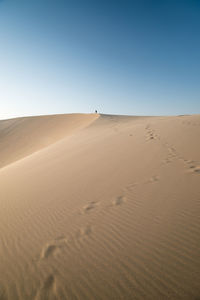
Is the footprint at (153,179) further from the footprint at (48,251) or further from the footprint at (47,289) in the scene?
the footprint at (47,289)

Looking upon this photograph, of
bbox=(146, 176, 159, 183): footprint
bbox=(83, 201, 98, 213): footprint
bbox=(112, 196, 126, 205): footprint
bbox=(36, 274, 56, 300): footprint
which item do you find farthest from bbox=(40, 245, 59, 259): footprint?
bbox=(146, 176, 159, 183): footprint

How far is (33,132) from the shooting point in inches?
744

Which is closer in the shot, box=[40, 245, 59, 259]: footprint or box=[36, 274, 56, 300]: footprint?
box=[36, 274, 56, 300]: footprint

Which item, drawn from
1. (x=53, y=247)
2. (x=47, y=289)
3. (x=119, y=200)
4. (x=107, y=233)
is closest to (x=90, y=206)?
(x=119, y=200)

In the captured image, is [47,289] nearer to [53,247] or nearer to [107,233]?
[53,247]

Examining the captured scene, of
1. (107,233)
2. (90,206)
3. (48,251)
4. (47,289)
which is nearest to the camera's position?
(47,289)

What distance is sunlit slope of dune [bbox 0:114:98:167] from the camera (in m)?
14.0

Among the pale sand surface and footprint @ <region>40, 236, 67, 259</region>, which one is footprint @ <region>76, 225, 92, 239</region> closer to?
the pale sand surface

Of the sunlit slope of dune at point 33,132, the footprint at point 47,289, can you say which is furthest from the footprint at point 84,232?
the sunlit slope of dune at point 33,132

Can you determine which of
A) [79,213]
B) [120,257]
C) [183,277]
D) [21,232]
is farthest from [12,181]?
[183,277]

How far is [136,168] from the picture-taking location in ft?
12.0

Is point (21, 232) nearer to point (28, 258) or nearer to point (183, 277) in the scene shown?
point (28, 258)

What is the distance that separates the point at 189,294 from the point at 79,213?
1.67 metres

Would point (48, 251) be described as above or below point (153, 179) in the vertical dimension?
below
